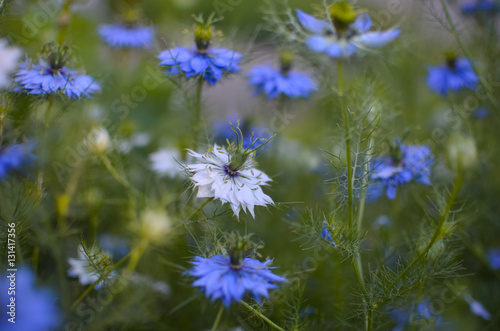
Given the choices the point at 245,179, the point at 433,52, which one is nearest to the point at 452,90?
the point at 433,52

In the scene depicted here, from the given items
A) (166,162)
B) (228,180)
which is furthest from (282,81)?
(228,180)

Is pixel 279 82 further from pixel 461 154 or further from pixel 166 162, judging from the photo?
pixel 461 154

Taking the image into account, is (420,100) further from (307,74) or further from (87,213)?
(87,213)

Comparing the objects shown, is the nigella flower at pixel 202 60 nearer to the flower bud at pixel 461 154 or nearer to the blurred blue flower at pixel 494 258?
the flower bud at pixel 461 154

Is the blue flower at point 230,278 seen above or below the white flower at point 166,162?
above

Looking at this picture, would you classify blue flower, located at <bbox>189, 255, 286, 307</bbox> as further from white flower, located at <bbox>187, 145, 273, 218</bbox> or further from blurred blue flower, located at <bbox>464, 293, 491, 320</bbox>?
blurred blue flower, located at <bbox>464, 293, 491, 320</bbox>

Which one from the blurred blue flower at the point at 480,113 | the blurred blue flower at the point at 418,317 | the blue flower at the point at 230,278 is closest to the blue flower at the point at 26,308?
the blue flower at the point at 230,278

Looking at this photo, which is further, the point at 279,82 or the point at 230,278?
the point at 279,82
